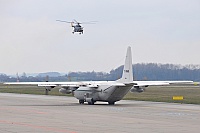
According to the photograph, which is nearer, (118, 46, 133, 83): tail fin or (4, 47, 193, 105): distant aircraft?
(118, 46, 133, 83): tail fin

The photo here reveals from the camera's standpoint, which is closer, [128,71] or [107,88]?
[128,71]

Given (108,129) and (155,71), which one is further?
(155,71)

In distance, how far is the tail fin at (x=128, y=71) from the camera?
44906 mm

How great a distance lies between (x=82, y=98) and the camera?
48.3 metres

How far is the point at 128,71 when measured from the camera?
149ft

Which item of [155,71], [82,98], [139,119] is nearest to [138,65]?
[155,71]

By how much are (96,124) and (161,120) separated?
4.52 m

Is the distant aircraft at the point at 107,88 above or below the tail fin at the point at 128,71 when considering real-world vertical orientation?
below

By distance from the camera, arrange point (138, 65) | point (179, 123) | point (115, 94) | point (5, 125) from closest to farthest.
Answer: point (5, 125) → point (179, 123) → point (115, 94) → point (138, 65)

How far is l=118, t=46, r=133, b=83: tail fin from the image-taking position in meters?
44.9

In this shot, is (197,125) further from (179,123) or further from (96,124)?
(96,124)

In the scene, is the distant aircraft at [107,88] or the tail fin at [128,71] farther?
the distant aircraft at [107,88]

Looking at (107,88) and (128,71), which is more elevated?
(128,71)

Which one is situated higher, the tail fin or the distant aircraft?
the tail fin
